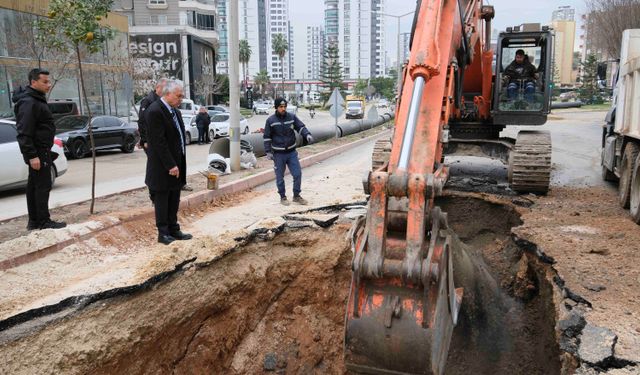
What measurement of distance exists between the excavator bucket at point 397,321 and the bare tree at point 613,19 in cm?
2887

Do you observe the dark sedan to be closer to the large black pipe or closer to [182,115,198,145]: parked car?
[182,115,198,145]: parked car

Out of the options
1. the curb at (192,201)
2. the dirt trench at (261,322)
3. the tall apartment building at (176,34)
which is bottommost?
the dirt trench at (261,322)

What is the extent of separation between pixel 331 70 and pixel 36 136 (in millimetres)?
83046

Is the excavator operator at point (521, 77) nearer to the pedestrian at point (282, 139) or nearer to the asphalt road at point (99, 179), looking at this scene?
the pedestrian at point (282, 139)

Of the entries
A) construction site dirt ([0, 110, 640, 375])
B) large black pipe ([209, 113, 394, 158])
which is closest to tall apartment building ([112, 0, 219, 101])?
large black pipe ([209, 113, 394, 158])

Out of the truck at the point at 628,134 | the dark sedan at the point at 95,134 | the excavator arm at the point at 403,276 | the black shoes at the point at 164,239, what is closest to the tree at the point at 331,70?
the dark sedan at the point at 95,134

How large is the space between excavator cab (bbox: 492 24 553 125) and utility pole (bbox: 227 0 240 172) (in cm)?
542

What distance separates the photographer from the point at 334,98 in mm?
19797

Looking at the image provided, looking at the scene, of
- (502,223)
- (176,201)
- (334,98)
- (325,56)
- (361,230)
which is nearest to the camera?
(361,230)

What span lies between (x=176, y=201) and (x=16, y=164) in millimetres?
5138

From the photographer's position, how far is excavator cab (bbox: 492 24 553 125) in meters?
9.25

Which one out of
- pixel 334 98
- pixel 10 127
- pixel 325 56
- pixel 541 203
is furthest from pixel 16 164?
pixel 325 56

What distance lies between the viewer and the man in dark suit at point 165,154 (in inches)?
228

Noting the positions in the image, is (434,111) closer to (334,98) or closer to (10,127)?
(10,127)
